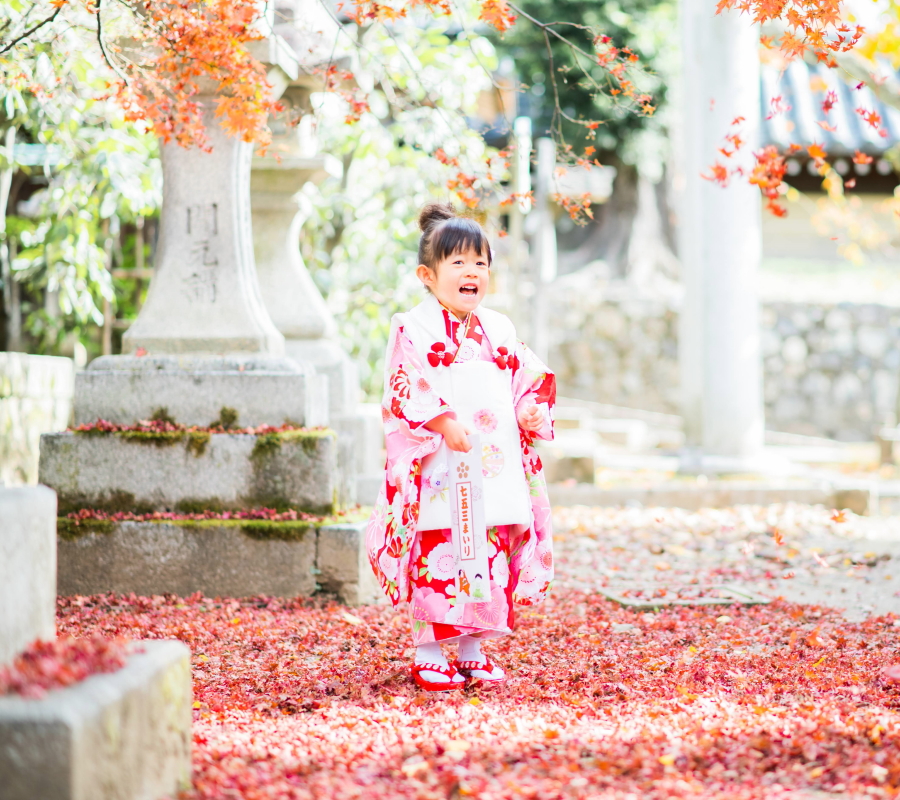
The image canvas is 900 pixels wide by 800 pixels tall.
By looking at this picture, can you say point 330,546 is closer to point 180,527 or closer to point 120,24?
point 180,527

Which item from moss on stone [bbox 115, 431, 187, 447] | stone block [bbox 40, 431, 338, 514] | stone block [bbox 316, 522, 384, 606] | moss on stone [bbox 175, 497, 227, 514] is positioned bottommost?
stone block [bbox 316, 522, 384, 606]

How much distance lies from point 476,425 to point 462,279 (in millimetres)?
430

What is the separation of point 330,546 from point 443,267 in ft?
4.93

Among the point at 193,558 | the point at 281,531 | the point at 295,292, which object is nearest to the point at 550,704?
the point at 281,531

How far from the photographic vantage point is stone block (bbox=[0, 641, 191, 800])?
1.50 m

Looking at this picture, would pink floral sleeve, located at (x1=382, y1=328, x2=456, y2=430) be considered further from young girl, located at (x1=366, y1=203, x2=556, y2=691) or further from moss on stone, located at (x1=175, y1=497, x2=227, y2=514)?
moss on stone, located at (x1=175, y1=497, x2=227, y2=514)

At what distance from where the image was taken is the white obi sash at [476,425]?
9.27 feet

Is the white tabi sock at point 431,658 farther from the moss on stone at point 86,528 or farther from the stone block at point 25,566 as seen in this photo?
the moss on stone at point 86,528

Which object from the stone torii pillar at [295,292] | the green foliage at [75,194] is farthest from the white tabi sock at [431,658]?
the green foliage at [75,194]

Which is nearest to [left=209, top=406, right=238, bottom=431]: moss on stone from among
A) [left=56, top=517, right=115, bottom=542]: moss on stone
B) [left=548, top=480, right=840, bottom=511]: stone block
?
[left=56, top=517, right=115, bottom=542]: moss on stone

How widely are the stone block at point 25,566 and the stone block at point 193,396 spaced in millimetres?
2274

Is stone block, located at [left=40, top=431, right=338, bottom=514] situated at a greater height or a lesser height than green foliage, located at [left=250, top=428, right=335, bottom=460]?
lesser

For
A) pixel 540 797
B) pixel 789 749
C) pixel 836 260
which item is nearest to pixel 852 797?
pixel 789 749

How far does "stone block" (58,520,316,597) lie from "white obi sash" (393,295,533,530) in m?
1.27
